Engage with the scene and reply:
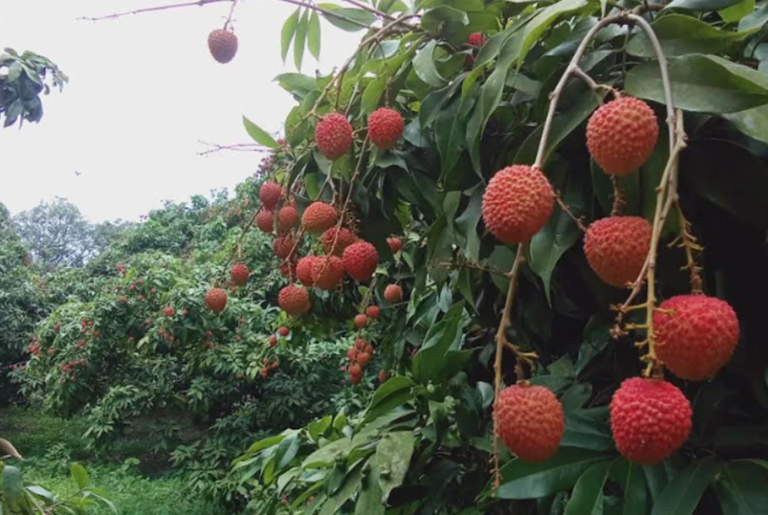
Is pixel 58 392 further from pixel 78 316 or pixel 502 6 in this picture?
pixel 502 6

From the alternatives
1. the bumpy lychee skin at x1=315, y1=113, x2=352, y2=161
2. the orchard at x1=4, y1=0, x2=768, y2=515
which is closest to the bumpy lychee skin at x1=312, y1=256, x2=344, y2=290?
the orchard at x1=4, y1=0, x2=768, y2=515

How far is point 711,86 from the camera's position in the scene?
1.40ft

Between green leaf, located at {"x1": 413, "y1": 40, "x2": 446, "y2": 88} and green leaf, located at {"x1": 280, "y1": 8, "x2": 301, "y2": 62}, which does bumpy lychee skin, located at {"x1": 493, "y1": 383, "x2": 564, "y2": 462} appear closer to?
green leaf, located at {"x1": 413, "y1": 40, "x2": 446, "y2": 88}

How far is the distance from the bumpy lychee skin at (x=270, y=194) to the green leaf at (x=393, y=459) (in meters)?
0.33

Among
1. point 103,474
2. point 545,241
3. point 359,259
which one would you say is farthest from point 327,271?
point 103,474

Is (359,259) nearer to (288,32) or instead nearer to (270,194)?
(270,194)

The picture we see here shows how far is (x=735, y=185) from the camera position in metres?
0.48

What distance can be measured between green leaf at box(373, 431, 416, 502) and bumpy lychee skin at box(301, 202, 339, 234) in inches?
9.4

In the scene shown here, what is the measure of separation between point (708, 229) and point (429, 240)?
267 millimetres

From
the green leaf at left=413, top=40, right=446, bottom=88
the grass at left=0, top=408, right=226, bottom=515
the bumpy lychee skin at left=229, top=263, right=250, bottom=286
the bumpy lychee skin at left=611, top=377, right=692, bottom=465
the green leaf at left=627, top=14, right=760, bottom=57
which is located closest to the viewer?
the bumpy lychee skin at left=611, top=377, right=692, bottom=465

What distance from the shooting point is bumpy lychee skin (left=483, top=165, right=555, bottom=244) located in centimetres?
38

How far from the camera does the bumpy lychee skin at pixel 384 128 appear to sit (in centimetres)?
70

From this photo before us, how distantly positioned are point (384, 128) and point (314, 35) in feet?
0.96

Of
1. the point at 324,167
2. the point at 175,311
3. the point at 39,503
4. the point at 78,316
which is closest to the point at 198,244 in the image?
the point at 78,316
